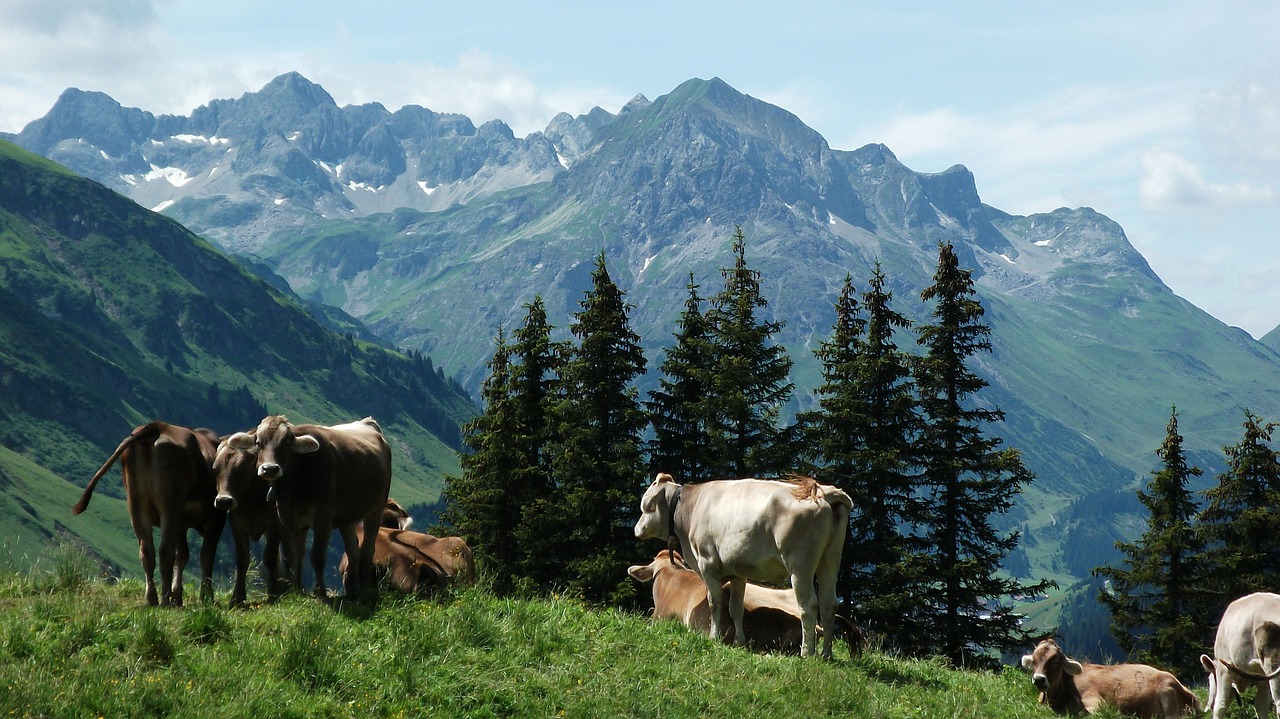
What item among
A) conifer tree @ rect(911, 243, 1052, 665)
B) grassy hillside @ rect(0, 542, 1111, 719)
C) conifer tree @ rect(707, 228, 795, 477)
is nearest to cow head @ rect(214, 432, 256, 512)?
grassy hillside @ rect(0, 542, 1111, 719)

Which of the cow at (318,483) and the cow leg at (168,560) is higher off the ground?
the cow at (318,483)

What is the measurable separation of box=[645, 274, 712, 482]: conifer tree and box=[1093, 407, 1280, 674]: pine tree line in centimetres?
1689

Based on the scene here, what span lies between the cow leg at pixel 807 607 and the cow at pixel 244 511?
730 cm

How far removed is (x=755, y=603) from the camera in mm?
16781

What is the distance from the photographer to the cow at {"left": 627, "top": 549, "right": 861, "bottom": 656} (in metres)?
15.6

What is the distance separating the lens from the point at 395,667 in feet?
35.9

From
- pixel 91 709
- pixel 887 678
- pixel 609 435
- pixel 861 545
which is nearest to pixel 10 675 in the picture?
pixel 91 709

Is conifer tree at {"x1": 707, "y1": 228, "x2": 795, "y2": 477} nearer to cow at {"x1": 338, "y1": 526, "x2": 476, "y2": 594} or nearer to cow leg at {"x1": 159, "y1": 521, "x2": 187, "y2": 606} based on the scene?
cow at {"x1": 338, "y1": 526, "x2": 476, "y2": 594}

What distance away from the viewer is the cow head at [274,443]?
1315 cm

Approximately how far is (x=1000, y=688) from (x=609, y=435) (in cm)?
2242

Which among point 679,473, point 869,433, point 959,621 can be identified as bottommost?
point 959,621

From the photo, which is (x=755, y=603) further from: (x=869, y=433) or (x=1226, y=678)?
(x=869, y=433)

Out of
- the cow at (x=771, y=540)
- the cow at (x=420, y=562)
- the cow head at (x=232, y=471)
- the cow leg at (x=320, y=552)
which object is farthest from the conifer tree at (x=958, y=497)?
the cow head at (x=232, y=471)

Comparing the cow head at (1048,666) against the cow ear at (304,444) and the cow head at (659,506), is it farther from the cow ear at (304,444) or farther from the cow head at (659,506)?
the cow ear at (304,444)
